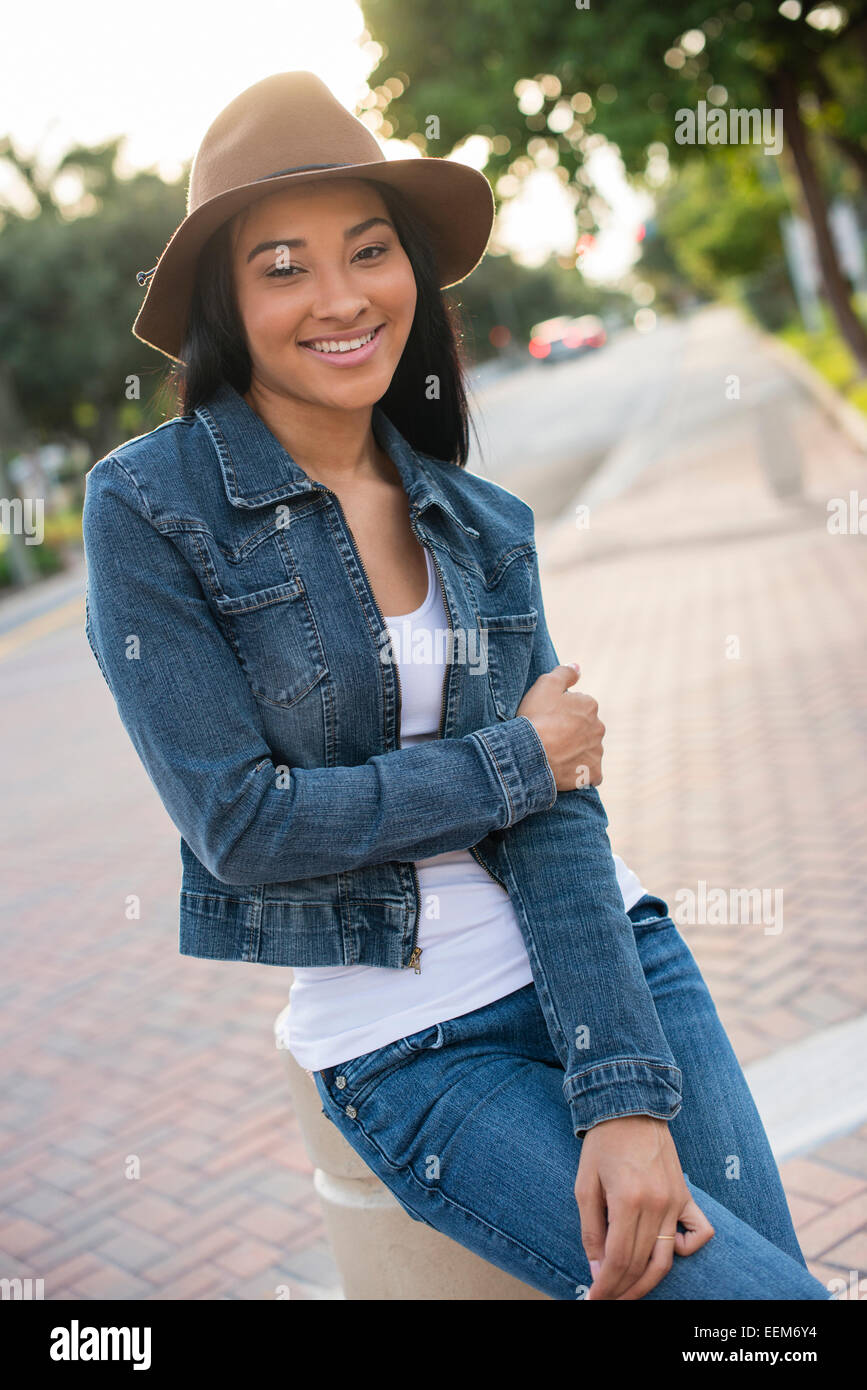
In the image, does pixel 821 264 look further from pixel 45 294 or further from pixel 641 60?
pixel 45 294

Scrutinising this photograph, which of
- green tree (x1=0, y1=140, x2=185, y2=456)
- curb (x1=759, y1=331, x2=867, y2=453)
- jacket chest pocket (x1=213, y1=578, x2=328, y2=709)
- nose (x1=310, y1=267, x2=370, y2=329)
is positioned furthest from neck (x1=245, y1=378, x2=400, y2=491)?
green tree (x1=0, y1=140, x2=185, y2=456)

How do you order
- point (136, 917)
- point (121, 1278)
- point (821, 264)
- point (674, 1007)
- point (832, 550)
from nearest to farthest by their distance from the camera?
point (674, 1007)
point (121, 1278)
point (136, 917)
point (832, 550)
point (821, 264)

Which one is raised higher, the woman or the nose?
the nose

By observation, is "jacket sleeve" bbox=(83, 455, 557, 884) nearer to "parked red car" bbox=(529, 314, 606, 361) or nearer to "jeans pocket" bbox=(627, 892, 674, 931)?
"jeans pocket" bbox=(627, 892, 674, 931)

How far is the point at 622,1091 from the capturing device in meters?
1.75

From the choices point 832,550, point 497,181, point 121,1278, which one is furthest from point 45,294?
point 121,1278

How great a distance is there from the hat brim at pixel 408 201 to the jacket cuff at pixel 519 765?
0.80m

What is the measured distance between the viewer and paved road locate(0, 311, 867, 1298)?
10.9ft

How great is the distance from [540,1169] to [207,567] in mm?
911

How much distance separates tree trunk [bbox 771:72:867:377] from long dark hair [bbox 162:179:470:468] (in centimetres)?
1536

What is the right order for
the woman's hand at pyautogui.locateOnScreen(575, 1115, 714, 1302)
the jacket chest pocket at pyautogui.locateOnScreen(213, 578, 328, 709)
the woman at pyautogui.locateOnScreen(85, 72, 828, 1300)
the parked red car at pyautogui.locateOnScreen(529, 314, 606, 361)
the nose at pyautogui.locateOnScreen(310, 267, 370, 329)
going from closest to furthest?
the woman's hand at pyautogui.locateOnScreen(575, 1115, 714, 1302)
the woman at pyautogui.locateOnScreen(85, 72, 828, 1300)
the jacket chest pocket at pyautogui.locateOnScreen(213, 578, 328, 709)
the nose at pyautogui.locateOnScreen(310, 267, 370, 329)
the parked red car at pyautogui.locateOnScreen(529, 314, 606, 361)

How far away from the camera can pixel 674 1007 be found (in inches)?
78.0

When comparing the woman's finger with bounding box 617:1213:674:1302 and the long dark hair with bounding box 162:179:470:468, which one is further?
the long dark hair with bounding box 162:179:470:468
